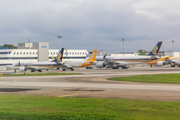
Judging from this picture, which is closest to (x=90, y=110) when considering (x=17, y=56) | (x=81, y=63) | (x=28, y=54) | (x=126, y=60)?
(x=81, y=63)

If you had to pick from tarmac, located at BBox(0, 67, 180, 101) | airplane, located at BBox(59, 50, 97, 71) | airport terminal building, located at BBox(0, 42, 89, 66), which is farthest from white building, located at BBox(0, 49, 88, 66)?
tarmac, located at BBox(0, 67, 180, 101)

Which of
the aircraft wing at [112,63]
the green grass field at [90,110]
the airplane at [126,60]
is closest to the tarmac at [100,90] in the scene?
the green grass field at [90,110]

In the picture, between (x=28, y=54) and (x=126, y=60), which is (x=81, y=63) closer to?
(x=126, y=60)

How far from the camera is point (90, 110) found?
15641 millimetres

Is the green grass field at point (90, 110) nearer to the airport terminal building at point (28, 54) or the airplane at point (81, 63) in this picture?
the airplane at point (81, 63)

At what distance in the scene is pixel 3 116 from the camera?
13922mm

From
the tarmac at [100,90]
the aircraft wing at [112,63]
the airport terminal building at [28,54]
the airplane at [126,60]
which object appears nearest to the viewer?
the tarmac at [100,90]

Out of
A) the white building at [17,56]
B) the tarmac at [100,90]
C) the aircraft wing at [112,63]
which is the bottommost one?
the tarmac at [100,90]

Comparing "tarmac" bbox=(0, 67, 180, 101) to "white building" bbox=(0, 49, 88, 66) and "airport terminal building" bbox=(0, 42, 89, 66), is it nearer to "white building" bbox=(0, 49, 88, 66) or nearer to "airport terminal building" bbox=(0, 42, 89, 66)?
"airport terminal building" bbox=(0, 42, 89, 66)

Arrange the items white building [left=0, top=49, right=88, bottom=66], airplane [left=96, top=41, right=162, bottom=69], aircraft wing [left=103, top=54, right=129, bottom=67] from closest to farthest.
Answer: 1. airplane [left=96, top=41, right=162, bottom=69]
2. aircraft wing [left=103, top=54, right=129, bottom=67]
3. white building [left=0, top=49, right=88, bottom=66]

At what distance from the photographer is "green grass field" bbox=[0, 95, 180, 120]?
13.7 meters

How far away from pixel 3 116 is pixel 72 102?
5.91 m

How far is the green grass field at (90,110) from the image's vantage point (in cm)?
1373

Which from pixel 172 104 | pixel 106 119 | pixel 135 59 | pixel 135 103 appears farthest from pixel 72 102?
pixel 135 59
